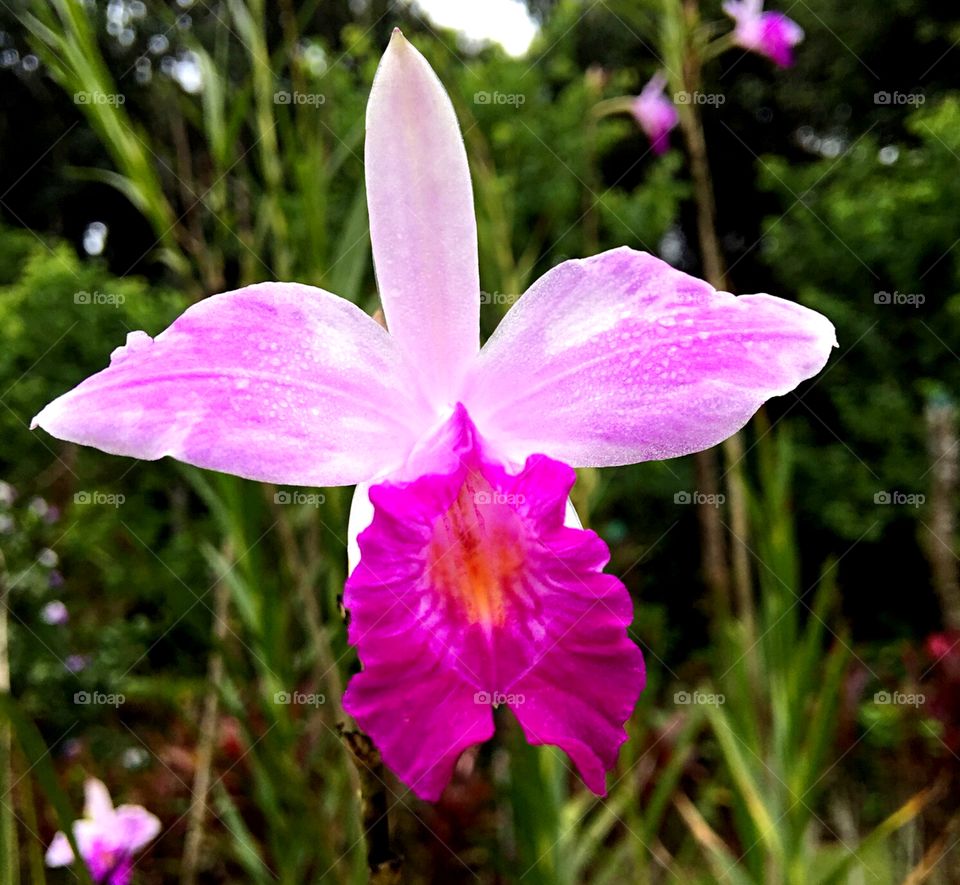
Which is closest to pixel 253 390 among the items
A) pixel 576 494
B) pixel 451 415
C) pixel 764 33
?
pixel 451 415

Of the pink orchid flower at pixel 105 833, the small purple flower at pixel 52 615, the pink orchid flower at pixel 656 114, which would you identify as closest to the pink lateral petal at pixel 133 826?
the pink orchid flower at pixel 105 833

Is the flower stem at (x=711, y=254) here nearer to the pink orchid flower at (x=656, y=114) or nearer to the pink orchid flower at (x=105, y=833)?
the pink orchid flower at (x=656, y=114)

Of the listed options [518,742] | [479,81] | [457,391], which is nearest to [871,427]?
[479,81]

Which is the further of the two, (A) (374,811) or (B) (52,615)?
(B) (52,615)

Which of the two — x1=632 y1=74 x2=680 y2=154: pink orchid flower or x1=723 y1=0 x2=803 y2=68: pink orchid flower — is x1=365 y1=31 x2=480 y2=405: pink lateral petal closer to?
x1=723 y1=0 x2=803 y2=68: pink orchid flower

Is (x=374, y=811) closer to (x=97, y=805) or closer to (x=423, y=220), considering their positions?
(x=423, y=220)

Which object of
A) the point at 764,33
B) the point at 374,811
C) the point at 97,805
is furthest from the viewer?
the point at 764,33

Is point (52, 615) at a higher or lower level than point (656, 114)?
lower

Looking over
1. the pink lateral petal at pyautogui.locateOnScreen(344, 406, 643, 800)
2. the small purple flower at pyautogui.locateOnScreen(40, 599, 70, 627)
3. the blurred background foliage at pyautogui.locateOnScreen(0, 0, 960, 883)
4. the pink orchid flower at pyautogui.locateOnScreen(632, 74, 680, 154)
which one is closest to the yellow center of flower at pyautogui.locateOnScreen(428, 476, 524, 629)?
the pink lateral petal at pyautogui.locateOnScreen(344, 406, 643, 800)
